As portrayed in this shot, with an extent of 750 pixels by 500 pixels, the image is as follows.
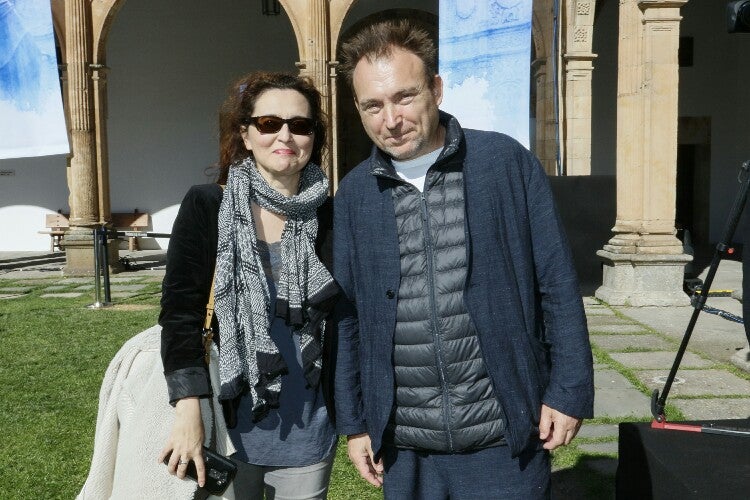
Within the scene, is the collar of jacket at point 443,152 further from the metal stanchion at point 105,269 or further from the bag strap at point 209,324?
the metal stanchion at point 105,269

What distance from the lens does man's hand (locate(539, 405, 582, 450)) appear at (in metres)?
1.69

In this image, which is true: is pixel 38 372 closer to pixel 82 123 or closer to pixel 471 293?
pixel 471 293

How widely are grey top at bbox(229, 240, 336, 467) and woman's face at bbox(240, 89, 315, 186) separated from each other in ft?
0.67

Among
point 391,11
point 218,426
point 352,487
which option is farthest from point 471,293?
point 391,11

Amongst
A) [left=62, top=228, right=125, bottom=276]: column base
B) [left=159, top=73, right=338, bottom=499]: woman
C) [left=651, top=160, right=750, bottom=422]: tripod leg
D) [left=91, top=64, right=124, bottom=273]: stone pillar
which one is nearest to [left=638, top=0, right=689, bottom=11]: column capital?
[left=651, top=160, right=750, bottom=422]: tripod leg

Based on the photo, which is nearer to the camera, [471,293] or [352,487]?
[471,293]

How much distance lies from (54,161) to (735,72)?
12.5 metres

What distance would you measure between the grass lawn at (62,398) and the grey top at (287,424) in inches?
54.4

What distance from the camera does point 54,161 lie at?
14242 millimetres

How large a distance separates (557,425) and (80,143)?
400 inches

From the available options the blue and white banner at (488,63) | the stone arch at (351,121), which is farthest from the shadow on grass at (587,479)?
the stone arch at (351,121)

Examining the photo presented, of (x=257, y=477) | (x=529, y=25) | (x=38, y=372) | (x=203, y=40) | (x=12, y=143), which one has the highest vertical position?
(x=203, y=40)

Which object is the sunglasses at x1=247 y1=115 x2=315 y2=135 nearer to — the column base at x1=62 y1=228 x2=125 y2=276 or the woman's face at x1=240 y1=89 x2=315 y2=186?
the woman's face at x1=240 y1=89 x2=315 y2=186

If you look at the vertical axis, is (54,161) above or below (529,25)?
below
